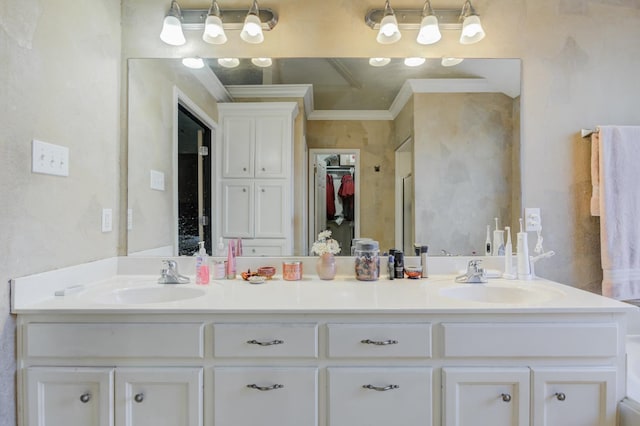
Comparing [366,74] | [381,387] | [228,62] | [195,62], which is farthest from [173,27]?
[381,387]

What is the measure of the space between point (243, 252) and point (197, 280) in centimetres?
27

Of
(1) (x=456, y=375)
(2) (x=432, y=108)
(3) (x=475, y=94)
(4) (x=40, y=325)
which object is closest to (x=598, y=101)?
(3) (x=475, y=94)

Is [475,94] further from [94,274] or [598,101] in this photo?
[94,274]

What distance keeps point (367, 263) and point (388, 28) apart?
1158 millimetres

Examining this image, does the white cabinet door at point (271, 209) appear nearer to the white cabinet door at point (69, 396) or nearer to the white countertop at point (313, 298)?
the white countertop at point (313, 298)

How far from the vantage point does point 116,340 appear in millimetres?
1175

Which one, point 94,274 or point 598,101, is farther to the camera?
point 598,101

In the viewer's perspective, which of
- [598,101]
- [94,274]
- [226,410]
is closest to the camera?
[226,410]

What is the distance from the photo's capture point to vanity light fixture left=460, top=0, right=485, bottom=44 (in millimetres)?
1694

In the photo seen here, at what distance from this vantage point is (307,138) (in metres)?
1.85

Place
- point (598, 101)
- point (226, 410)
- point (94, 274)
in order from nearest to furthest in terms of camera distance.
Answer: point (226, 410), point (94, 274), point (598, 101)

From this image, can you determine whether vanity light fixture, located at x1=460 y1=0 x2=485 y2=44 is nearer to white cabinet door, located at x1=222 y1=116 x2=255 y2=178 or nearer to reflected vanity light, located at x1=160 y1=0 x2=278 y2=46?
reflected vanity light, located at x1=160 y1=0 x2=278 y2=46

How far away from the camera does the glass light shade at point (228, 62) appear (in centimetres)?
180

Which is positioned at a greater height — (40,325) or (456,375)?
(40,325)
